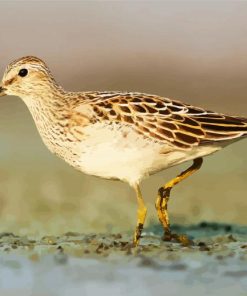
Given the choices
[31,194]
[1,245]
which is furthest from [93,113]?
[31,194]

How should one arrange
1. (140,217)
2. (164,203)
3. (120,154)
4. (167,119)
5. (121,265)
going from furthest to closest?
(164,203)
(140,217)
(167,119)
(120,154)
(121,265)

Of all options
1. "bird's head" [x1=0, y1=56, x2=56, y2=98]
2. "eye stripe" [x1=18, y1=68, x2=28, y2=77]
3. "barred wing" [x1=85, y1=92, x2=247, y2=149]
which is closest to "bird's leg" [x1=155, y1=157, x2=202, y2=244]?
"barred wing" [x1=85, y1=92, x2=247, y2=149]

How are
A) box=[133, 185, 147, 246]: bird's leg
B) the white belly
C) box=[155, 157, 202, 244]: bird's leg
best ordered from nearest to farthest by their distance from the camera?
the white belly
box=[133, 185, 147, 246]: bird's leg
box=[155, 157, 202, 244]: bird's leg

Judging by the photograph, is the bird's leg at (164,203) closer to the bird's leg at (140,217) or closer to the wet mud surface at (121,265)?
the wet mud surface at (121,265)

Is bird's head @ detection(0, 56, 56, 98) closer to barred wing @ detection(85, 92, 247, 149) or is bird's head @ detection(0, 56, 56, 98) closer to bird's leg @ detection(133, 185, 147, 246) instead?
barred wing @ detection(85, 92, 247, 149)

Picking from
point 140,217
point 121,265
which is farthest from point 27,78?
point 121,265

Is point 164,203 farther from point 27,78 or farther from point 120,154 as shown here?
point 27,78
